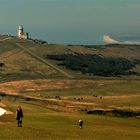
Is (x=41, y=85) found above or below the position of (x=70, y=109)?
below

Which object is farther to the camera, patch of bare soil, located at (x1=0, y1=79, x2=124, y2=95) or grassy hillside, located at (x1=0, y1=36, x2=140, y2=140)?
patch of bare soil, located at (x1=0, y1=79, x2=124, y2=95)

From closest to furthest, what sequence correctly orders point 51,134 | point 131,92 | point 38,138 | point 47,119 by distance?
point 38,138
point 51,134
point 47,119
point 131,92

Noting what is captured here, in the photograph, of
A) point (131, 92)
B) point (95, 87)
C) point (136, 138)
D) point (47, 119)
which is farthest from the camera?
point (95, 87)

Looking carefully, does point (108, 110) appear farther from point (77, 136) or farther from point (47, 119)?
point (77, 136)

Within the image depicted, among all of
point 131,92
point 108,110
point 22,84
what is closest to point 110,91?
point 131,92

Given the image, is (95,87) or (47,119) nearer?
(47,119)

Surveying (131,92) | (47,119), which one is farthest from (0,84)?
(47,119)

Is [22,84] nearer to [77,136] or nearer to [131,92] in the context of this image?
[131,92]

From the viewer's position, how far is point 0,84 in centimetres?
18575

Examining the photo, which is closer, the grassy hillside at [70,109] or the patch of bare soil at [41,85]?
the grassy hillside at [70,109]

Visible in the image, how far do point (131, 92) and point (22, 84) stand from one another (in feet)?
124

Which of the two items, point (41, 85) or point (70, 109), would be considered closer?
point (70, 109)

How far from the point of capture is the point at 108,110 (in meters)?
116

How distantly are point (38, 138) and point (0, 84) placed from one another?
14109cm
